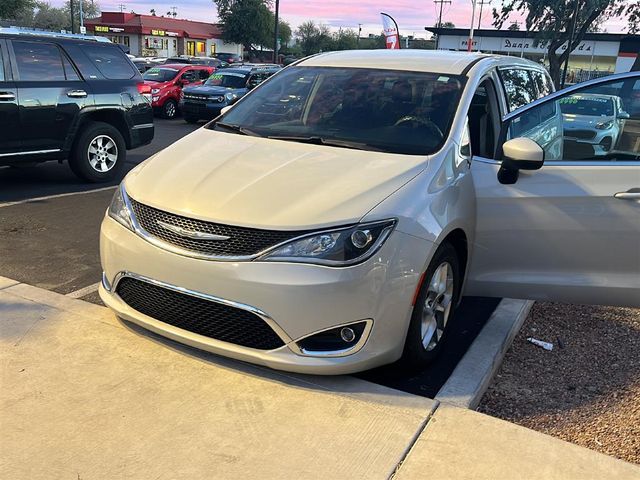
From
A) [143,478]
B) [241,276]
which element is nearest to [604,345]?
[241,276]

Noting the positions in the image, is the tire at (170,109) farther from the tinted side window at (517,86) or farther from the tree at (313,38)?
the tree at (313,38)

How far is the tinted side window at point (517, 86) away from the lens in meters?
4.61

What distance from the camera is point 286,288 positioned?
2.88 meters

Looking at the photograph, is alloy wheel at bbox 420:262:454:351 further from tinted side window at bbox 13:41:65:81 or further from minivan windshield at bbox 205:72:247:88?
minivan windshield at bbox 205:72:247:88

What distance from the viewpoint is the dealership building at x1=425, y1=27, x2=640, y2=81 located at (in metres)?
51.1

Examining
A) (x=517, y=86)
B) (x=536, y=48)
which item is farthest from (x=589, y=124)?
(x=536, y=48)

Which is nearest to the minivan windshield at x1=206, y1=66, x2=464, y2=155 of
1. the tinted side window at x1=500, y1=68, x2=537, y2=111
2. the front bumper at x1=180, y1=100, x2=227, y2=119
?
the tinted side window at x1=500, y1=68, x2=537, y2=111

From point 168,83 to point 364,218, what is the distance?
16.1m

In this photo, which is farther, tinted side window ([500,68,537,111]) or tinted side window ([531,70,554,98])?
tinted side window ([531,70,554,98])

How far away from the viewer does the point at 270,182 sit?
3299 millimetres

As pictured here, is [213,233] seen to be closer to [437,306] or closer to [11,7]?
[437,306]

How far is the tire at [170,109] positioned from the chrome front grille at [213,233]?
49.7 feet

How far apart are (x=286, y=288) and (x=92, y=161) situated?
233 inches

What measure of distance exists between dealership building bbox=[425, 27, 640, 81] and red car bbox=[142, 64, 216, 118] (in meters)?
38.3
